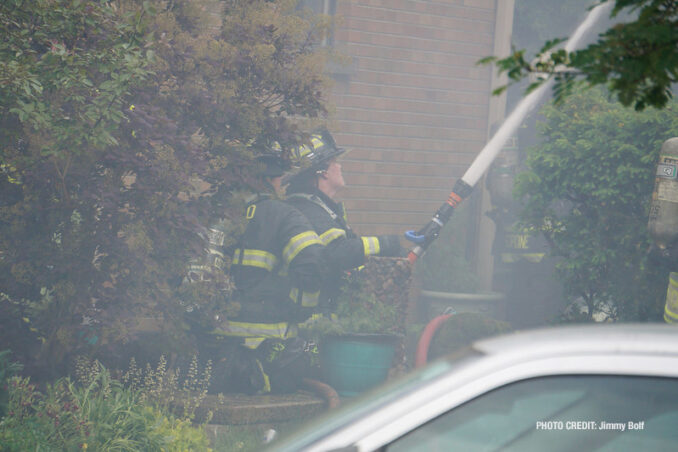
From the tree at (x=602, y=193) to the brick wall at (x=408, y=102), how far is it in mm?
2456

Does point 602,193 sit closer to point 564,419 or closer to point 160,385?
point 160,385

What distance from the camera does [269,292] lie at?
5094 mm

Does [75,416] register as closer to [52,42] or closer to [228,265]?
[228,265]

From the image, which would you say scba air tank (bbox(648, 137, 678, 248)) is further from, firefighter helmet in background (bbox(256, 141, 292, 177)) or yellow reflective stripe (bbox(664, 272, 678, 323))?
firefighter helmet in background (bbox(256, 141, 292, 177))

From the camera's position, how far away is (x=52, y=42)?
3.44 meters

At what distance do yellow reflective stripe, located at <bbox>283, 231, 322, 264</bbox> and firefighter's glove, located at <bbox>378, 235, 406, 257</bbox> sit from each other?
705 millimetres

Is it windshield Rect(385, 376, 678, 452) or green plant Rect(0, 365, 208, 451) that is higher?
windshield Rect(385, 376, 678, 452)

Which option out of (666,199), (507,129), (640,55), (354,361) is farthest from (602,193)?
(640,55)

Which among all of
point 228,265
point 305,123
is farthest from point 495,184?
point 228,265

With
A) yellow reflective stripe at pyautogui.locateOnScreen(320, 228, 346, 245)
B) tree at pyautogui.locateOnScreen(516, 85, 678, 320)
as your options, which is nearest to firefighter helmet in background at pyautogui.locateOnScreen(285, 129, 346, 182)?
yellow reflective stripe at pyautogui.locateOnScreen(320, 228, 346, 245)

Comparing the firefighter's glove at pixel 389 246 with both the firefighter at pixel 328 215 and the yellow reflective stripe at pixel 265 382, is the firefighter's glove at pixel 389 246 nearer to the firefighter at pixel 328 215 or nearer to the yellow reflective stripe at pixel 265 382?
the firefighter at pixel 328 215

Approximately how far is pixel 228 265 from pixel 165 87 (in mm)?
1329

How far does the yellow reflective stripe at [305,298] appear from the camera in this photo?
5.13 metres

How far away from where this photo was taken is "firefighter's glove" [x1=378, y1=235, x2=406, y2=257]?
543cm
